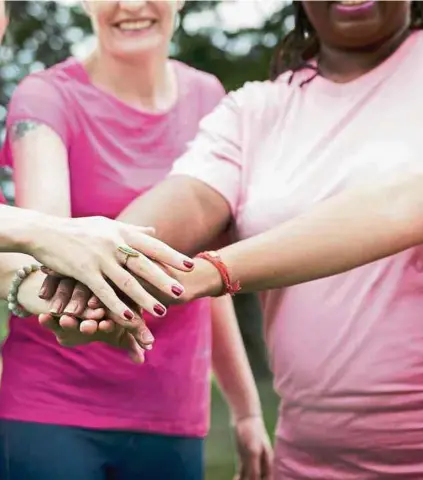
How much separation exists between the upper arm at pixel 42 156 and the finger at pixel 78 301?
6.6 inches

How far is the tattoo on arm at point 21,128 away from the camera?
902 millimetres

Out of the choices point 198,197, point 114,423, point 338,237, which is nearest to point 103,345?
point 114,423

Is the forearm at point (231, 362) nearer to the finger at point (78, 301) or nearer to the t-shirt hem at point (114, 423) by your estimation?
the t-shirt hem at point (114, 423)

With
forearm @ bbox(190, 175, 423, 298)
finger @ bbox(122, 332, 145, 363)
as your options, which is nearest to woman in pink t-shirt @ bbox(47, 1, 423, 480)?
forearm @ bbox(190, 175, 423, 298)

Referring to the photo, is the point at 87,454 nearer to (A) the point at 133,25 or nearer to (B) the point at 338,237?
(B) the point at 338,237

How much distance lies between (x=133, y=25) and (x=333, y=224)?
1.14ft

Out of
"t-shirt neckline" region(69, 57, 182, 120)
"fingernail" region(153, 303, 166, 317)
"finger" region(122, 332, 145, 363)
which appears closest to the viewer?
"fingernail" region(153, 303, 166, 317)

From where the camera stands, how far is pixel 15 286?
0.80 metres

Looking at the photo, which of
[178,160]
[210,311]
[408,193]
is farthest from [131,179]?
[408,193]

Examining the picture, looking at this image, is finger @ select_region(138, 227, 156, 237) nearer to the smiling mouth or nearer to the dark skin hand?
the dark skin hand

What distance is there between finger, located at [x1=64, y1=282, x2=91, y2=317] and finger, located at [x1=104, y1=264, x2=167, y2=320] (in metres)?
0.03

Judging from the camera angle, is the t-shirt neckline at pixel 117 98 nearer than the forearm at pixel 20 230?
No

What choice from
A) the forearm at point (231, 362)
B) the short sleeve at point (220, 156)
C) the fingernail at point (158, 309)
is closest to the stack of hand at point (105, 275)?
the fingernail at point (158, 309)

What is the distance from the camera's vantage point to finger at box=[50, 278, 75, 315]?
0.75m
